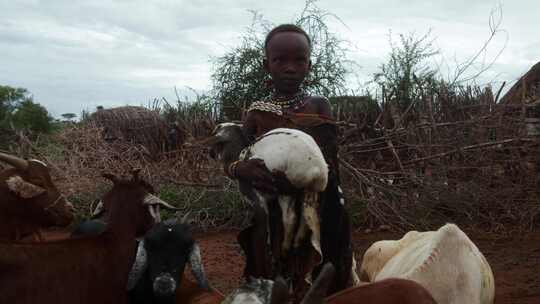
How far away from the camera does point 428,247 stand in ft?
10.7

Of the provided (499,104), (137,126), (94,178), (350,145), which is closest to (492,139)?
(499,104)

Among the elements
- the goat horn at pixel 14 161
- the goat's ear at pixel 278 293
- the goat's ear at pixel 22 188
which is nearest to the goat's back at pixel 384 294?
the goat's ear at pixel 278 293

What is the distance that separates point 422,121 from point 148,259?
659 centimetres

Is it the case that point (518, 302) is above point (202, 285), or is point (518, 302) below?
below

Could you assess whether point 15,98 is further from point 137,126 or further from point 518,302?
point 518,302

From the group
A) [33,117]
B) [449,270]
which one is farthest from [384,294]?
[33,117]

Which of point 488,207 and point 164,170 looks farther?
point 164,170

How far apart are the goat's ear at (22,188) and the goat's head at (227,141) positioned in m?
2.46

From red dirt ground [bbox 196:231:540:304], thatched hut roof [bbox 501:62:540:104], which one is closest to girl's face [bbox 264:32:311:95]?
red dirt ground [bbox 196:231:540:304]

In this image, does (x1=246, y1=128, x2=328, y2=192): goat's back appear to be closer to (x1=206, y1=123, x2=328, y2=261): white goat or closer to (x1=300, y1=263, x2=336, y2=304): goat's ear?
(x1=206, y1=123, x2=328, y2=261): white goat

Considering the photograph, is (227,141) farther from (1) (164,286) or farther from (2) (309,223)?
(1) (164,286)

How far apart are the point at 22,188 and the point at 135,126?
9.31 m

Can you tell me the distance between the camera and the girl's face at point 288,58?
2529mm

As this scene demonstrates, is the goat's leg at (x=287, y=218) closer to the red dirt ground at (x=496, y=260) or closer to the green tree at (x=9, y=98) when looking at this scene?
the red dirt ground at (x=496, y=260)
